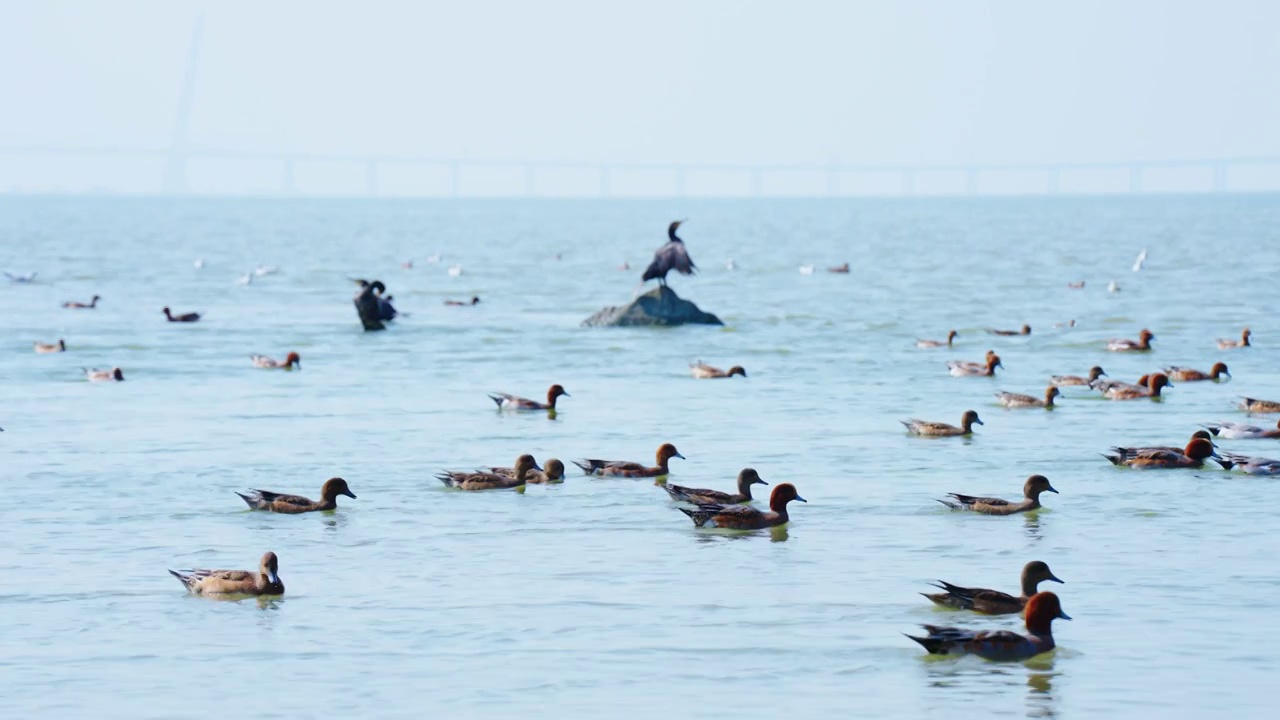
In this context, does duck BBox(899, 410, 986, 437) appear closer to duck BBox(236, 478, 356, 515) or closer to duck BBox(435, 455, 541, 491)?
duck BBox(435, 455, 541, 491)

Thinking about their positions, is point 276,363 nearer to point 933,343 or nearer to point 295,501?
point 933,343

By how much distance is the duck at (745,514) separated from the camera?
1962 cm

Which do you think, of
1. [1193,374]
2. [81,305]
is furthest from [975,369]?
[81,305]

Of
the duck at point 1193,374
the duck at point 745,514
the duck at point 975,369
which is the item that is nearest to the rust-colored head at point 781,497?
the duck at point 745,514

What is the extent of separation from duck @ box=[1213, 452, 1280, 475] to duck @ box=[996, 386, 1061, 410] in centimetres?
721

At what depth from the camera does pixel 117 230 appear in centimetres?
15712

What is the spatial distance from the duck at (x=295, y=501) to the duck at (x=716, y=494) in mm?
3497

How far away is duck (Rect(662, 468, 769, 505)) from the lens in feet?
68.2

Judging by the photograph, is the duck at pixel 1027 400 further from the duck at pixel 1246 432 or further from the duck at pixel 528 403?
the duck at pixel 528 403

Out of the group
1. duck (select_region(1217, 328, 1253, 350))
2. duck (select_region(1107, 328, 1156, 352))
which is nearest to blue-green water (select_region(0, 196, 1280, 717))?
duck (select_region(1217, 328, 1253, 350))

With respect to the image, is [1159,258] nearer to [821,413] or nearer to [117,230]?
[821,413]

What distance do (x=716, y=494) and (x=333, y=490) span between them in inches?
162

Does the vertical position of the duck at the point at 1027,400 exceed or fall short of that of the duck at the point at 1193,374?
it falls short

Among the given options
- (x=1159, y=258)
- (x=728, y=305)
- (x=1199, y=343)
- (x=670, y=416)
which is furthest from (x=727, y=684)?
(x=1159, y=258)
